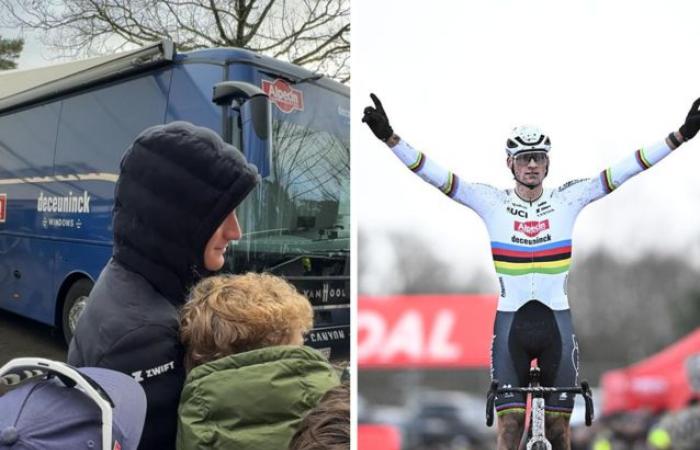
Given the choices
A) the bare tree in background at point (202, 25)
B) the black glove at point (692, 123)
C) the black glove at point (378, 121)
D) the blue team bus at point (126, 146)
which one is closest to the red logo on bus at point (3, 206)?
the blue team bus at point (126, 146)

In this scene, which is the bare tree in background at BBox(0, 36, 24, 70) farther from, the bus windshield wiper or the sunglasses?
the sunglasses

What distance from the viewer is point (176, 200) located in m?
1.67

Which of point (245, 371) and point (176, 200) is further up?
point (176, 200)

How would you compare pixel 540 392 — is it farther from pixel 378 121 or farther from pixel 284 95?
pixel 284 95

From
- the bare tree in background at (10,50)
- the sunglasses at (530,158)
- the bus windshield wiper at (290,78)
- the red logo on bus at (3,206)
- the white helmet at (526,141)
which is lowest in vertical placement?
the red logo on bus at (3,206)

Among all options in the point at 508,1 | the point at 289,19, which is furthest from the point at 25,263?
the point at 508,1

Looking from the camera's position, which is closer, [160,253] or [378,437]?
[378,437]

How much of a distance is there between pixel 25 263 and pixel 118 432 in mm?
927

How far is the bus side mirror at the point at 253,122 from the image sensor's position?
177 centimetres

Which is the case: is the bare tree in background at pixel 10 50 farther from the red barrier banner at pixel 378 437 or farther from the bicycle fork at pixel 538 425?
the bicycle fork at pixel 538 425

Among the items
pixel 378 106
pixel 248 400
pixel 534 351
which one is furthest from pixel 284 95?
pixel 534 351

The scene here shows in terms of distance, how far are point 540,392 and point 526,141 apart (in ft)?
1.39

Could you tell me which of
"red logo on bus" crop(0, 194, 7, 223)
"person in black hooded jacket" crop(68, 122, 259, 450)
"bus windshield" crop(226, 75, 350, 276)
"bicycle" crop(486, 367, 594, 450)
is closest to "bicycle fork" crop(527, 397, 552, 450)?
"bicycle" crop(486, 367, 594, 450)

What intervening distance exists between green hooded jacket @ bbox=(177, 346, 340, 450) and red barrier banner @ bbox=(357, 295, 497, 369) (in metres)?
0.34
